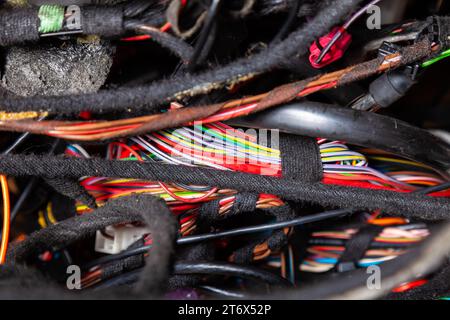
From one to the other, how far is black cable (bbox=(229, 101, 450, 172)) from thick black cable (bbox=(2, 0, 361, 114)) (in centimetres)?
10

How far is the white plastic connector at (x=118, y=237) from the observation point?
2.55ft

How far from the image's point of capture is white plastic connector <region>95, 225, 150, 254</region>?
2.55 ft

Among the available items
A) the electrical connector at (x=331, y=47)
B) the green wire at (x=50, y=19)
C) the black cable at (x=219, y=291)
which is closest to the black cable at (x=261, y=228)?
the black cable at (x=219, y=291)

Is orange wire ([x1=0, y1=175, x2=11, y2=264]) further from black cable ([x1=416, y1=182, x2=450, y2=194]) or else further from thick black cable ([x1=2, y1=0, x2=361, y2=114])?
black cable ([x1=416, y1=182, x2=450, y2=194])

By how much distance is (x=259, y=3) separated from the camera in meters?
0.56

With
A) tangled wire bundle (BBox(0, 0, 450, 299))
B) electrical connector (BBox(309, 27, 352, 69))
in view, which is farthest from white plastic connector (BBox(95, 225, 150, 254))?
electrical connector (BBox(309, 27, 352, 69))

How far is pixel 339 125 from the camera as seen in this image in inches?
23.8

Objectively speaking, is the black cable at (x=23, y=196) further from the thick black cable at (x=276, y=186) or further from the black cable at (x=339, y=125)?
the black cable at (x=339, y=125)

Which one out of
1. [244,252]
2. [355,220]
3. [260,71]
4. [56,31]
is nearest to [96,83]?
[56,31]

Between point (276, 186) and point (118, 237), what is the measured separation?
0.35m

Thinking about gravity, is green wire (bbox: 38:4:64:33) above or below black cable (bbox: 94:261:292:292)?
above

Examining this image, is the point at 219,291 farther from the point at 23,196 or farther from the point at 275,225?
the point at 23,196

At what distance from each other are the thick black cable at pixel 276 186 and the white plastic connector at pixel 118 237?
20 centimetres
